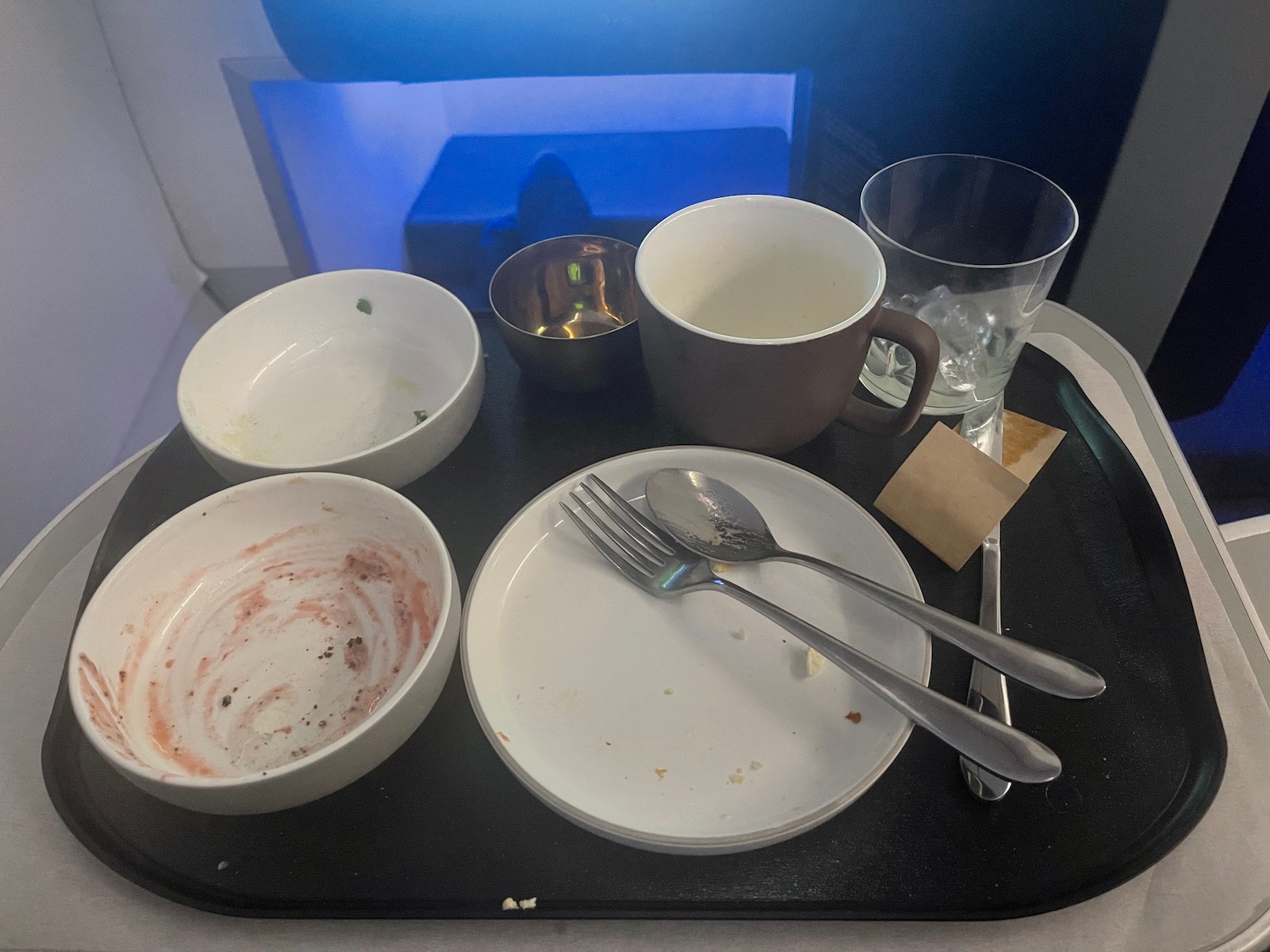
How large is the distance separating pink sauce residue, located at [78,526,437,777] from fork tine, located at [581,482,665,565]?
0.12 m

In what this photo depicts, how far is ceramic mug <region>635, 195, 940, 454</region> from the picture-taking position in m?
0.49

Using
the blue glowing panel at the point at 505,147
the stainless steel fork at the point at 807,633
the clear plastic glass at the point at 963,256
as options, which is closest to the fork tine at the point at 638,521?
the stainless steel fork at the point at 807,633

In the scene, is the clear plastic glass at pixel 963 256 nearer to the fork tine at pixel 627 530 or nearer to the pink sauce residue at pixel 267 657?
the fork tine at pixel 627 530

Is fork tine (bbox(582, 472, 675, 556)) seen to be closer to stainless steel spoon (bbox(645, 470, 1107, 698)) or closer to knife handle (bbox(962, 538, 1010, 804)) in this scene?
Answer: stainless steel spoon (bbox(645, 470, 1107, 698))

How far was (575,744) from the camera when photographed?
0.44 metres

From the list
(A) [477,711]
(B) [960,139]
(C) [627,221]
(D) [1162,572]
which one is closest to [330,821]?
(A) [477,711]

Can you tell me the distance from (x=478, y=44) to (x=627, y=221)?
219 millimetres

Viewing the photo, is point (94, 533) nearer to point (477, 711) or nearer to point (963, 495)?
point (477, 711)

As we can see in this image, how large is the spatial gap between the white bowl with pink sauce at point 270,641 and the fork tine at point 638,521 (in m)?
0.11

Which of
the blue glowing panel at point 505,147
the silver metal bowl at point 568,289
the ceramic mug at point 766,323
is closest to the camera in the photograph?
the ceramic mug at point 766,323

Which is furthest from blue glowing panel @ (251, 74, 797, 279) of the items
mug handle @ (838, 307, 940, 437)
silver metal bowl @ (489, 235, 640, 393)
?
mug handle @ (838, 307, 940, 437)

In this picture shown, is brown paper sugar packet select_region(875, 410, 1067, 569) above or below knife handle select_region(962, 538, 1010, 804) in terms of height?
above

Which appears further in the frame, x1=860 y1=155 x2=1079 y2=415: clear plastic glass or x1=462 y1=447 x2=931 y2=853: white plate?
x1=860 y1=155 x2=1079 y2=415: clear plastic glass

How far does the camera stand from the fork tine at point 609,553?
1.66 feet
